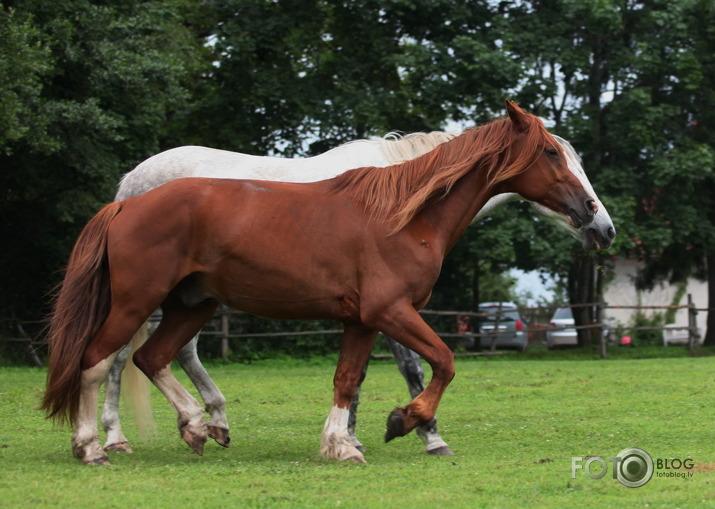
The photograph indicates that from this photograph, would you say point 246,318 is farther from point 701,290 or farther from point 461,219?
point 701,290

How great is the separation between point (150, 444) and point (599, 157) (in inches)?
717

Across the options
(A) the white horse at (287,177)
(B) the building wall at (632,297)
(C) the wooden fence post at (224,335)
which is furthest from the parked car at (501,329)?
(A) the white horse at (287,177)

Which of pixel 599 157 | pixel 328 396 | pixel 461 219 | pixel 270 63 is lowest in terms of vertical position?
pixel 328 396

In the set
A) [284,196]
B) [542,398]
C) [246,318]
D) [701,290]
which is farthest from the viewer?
[701,290]

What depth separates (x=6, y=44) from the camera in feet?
51.0

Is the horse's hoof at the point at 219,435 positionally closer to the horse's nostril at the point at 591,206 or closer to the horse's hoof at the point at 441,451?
the horse's hoof at the point at 441,451

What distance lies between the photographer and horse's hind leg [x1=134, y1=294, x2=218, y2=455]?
666 centimetres

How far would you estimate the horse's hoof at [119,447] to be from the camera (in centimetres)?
730

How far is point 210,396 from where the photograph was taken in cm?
752

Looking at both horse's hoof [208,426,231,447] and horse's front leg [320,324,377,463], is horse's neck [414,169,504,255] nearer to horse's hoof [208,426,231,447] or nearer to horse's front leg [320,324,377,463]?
horse's front leg [320,324,377,463]

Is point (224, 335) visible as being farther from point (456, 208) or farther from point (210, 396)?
point (456, 208)

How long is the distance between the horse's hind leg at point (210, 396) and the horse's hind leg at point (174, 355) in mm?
331

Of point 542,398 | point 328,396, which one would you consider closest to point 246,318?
point 328,396

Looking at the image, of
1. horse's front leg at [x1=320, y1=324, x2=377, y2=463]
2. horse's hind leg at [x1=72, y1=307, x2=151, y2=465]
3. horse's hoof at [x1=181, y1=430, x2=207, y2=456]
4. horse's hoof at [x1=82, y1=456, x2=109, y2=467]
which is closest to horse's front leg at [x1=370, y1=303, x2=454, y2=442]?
horse's front leg at [x1=320, y1=324, x2=377, y2=463]
